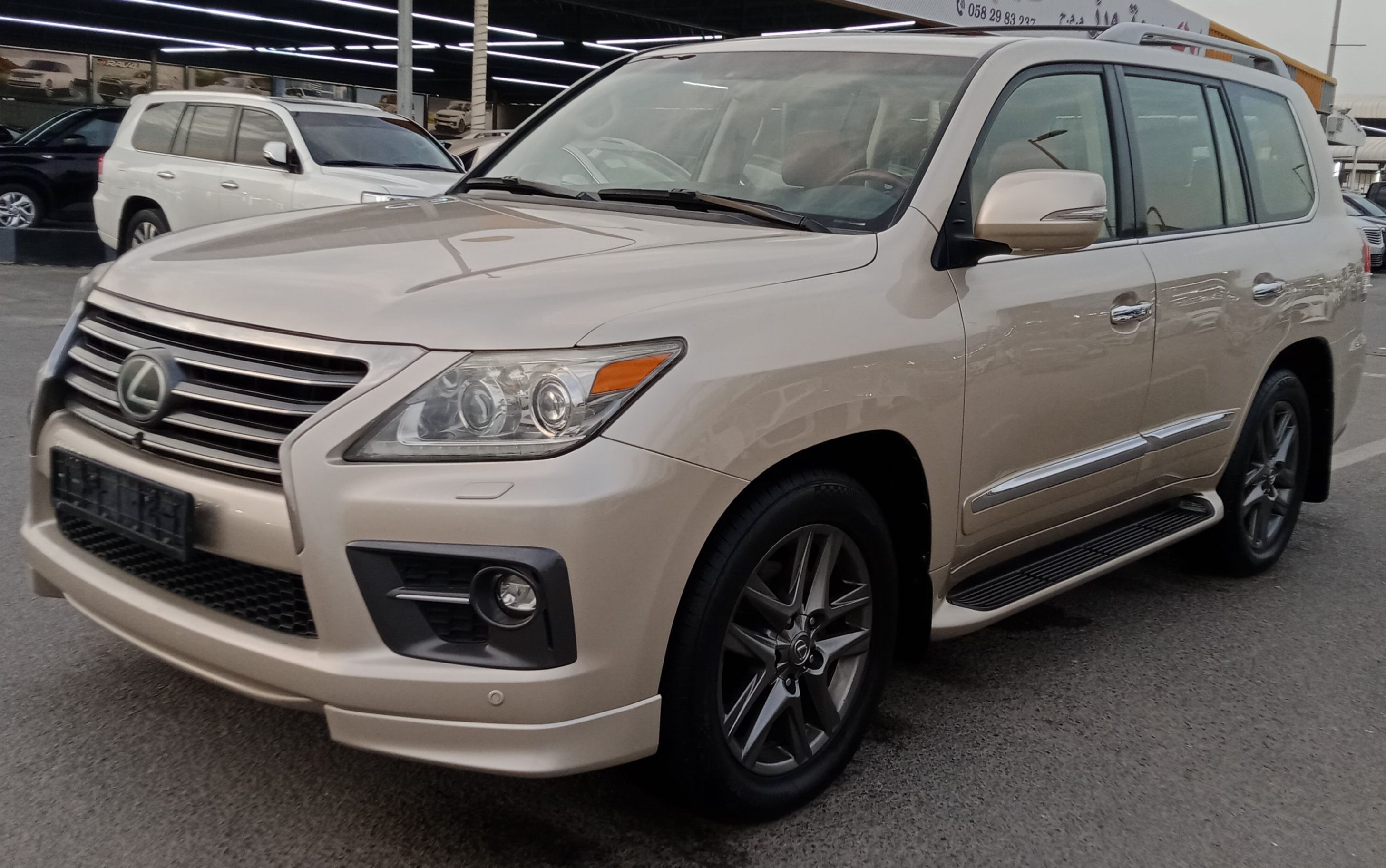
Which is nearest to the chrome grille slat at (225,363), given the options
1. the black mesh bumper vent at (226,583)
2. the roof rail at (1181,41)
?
the black mesh bumper vent at (226,583)

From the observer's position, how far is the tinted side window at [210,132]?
10.8 m

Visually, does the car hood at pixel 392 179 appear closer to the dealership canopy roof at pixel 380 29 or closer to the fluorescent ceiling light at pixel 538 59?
the dealership canopy roof at pixel 380 29

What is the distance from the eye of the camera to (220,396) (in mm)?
2354

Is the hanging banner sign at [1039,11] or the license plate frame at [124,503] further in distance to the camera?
the hanging banner sign at [1039,11]

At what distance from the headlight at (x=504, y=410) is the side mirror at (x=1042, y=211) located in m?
1.15

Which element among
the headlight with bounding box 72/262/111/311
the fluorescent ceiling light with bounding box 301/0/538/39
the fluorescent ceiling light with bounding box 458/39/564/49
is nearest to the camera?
the headlight with bounding box 72/262/111/311

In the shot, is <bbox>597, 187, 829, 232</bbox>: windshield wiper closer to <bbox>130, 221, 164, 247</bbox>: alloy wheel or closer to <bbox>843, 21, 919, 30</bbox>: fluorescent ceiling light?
<bbox>130, 221, 164, 247</bbox>: alloy wheel

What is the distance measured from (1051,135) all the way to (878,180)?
67cm

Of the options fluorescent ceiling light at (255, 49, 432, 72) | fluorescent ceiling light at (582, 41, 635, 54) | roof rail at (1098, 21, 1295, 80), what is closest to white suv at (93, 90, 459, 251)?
roof rail at (1098, 21, 1295, 80)

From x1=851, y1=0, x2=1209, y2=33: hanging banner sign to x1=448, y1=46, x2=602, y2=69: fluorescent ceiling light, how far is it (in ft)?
43.2

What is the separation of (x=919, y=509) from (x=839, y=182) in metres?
0.87

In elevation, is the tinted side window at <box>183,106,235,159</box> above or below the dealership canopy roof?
below

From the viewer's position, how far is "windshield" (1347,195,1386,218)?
23.7 metres

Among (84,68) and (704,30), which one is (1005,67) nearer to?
(704,30)
